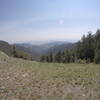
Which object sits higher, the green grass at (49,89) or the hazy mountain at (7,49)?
the hazy mountain at (7,49)

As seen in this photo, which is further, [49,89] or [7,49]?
[7,49]

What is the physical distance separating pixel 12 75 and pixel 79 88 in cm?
414

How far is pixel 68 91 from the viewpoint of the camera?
19.6 feet

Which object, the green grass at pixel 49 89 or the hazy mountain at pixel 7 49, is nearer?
the green grass at pixel 49 89

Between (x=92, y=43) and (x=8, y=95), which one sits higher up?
(x=92, y=43)

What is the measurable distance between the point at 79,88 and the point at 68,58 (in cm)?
5597

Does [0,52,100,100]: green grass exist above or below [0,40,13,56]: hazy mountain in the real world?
below

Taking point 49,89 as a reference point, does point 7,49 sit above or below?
above

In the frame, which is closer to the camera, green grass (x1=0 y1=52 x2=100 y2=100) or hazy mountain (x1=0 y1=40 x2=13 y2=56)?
green grass (x1=0 y1=52 x2=100 y2=100)

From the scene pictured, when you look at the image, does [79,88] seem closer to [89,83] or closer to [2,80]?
[89,83]

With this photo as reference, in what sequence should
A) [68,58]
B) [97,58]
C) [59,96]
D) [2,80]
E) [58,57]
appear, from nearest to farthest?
[59,96] → [2,80] → [97,58] → [68,58] → [58,57]

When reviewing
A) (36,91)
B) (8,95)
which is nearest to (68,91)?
(36,91)

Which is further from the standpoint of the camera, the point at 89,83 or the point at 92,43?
the point at 92,43

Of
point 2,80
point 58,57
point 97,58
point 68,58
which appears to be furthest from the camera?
point 58,57
